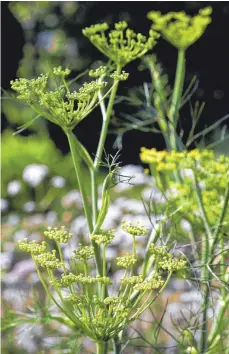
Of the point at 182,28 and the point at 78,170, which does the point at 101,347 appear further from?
the point at 182,28

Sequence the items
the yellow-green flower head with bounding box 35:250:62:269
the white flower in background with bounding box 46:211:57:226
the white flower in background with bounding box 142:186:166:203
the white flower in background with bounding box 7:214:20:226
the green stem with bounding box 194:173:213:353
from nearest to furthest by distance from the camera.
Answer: the yellow-green flower head with bounding box 35:250:62:269, the green stem with bounding box 194:173:213:353, the white flower in background with bounding box 142:186:166:203, the white flower in background with bounding box 46:211:57:226, the white flower in background with bounding box 7:214:20:226

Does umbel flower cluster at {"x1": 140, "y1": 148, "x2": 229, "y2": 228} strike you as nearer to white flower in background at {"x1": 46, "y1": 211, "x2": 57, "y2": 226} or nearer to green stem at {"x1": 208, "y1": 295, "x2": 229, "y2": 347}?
green stem at {"x1": 208, "y1": 295, "x2": 229, "y2": 347}

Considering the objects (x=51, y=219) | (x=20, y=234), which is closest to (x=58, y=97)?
(x=20, y=234)

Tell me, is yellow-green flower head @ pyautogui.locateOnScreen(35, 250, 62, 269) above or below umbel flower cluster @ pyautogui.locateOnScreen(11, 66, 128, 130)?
below

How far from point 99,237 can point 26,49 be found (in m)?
7.11

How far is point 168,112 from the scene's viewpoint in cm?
185

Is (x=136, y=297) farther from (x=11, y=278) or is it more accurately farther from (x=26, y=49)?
(x=26, y=49)

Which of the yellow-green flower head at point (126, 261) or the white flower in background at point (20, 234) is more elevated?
the yellow-green flower head at point (126, 261)

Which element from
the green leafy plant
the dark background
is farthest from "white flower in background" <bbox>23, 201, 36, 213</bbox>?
the green leafy plant

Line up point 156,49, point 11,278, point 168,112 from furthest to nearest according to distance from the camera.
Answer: point 156,49 < point 11,278 < point 168,112

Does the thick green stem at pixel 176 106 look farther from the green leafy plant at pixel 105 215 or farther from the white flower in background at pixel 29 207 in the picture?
the white flower in background at pixel 29 207

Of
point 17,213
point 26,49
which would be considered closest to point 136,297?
point 17,213

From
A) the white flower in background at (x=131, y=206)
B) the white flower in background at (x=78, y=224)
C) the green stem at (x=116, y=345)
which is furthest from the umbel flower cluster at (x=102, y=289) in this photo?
the white flower in background at (x=131, y=206)

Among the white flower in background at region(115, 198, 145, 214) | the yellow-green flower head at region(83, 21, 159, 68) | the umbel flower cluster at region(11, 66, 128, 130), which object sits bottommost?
the white flower in background at region(115, 198, 145, 214)
